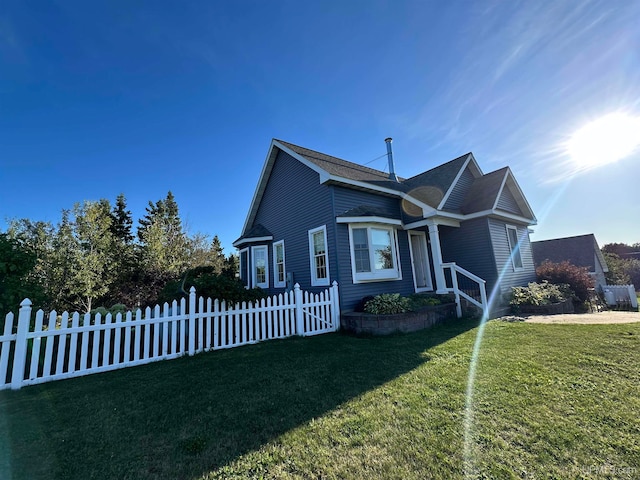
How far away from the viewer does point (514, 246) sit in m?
11.7

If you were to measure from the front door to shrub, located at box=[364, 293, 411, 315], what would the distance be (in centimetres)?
309

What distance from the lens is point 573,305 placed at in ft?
36.5

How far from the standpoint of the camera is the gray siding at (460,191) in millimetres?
11008

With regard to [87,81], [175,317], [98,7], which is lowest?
[175,317]

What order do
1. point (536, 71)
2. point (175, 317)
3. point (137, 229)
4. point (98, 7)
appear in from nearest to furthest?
point (175, 317)
point (98, 7)
point (536, 71)
point (137, 229)

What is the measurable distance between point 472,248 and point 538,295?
269cm

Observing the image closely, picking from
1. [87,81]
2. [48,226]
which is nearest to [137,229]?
[48,226]

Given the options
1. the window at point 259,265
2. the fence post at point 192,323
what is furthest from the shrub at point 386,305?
the window at point 259,265

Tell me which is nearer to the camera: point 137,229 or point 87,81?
point 87,81

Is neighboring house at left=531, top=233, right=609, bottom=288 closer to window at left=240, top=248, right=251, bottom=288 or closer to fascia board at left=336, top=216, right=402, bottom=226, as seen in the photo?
fascia board at left=336, top=216, right=402, bottom=226

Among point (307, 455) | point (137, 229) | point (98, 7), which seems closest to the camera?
point (307, 455)

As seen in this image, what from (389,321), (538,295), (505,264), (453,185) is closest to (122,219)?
(389,321)

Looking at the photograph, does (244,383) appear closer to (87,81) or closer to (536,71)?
(87,81)

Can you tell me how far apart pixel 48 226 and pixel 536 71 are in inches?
1036
